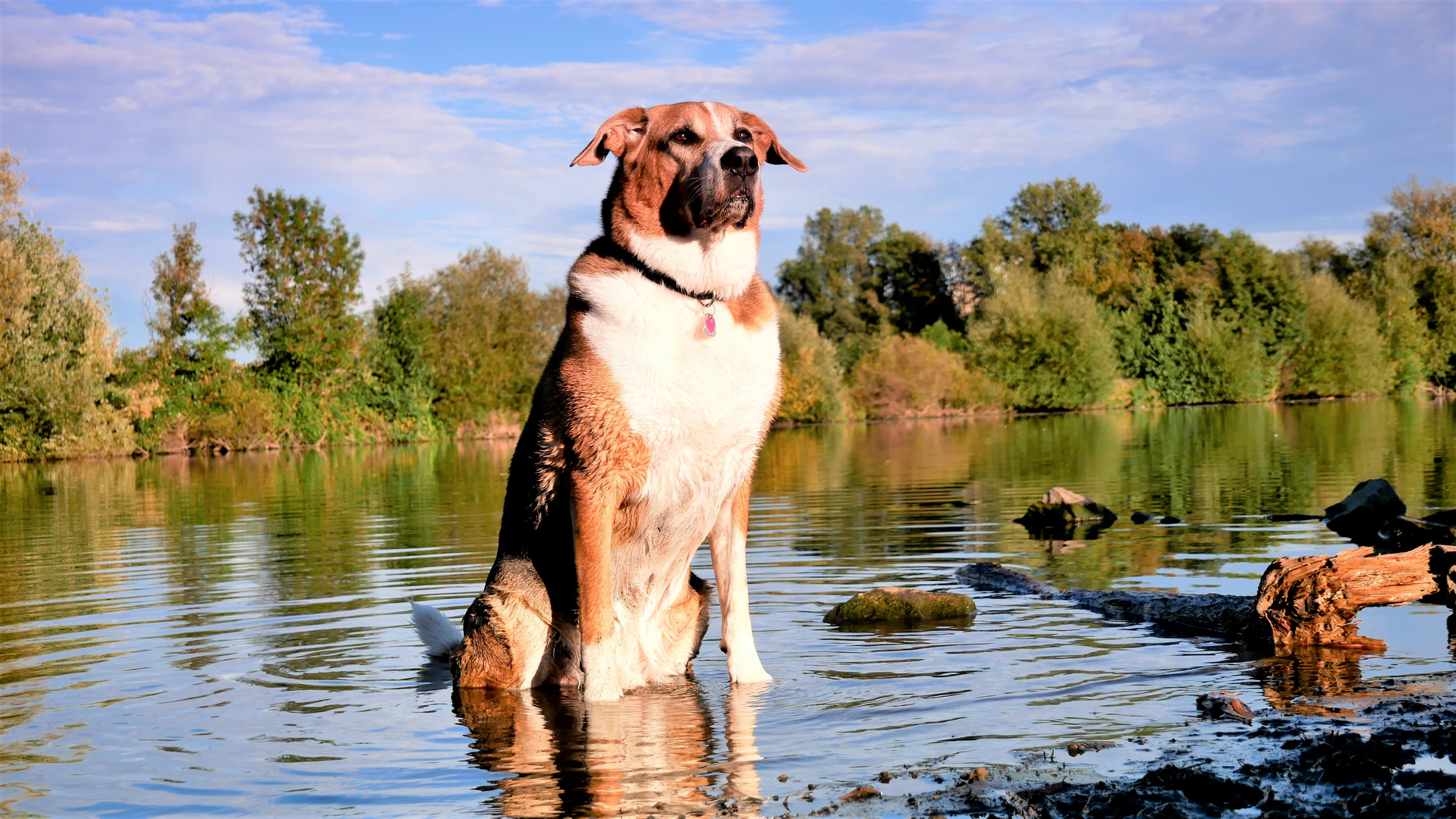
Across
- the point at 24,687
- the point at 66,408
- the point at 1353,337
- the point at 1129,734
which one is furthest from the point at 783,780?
the point at 1353,337

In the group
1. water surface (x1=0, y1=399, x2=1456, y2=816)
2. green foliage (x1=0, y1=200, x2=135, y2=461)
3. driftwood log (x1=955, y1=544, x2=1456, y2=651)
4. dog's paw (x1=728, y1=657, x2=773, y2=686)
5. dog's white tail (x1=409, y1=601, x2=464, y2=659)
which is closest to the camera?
water surface (x1=0, y1=399, x2=1456, y2=816)

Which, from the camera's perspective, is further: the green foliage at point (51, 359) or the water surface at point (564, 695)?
the green foliage at point (51, 359)

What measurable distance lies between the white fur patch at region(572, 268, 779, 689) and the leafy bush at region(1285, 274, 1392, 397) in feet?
234

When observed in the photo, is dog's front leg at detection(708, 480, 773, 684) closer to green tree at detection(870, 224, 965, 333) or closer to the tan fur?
the tan fur

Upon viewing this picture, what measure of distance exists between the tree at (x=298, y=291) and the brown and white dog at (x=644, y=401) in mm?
51927

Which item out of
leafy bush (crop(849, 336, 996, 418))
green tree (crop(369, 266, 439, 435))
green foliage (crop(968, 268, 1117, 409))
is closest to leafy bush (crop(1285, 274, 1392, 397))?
green foliage (crop(968, 268, 1117, 409))

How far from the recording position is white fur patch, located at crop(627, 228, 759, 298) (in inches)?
224

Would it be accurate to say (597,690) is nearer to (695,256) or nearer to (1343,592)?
(695,256)

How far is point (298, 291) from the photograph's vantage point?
56.3 metres

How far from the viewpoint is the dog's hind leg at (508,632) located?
6.20 meters

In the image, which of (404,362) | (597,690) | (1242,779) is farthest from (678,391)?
(404,362)

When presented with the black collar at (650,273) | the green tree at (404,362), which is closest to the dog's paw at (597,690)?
the black collar at (650,273)

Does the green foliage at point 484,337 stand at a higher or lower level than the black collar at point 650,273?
higher

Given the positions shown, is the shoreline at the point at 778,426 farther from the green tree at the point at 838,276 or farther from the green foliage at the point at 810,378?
the green tree at the point at 838,276
